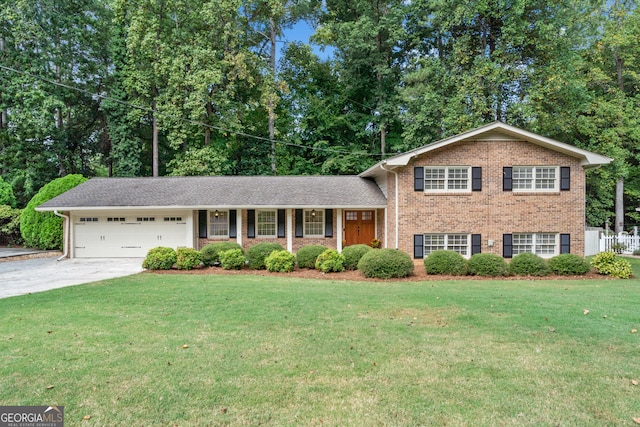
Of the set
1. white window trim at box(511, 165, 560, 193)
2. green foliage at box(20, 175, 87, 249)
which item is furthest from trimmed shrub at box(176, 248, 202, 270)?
white window trim at box(511, 165, 560, 193)

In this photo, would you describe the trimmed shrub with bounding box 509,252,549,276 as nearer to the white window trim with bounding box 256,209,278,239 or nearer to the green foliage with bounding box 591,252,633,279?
the green foliage with bounding box 591,252,633,279

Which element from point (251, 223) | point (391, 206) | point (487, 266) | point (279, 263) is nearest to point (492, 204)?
point (487, 266)

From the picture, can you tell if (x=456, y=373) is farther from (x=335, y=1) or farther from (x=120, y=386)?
(x=335, y=1)

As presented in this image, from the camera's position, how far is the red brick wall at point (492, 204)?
14258mm

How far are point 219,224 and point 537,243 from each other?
13.7 m

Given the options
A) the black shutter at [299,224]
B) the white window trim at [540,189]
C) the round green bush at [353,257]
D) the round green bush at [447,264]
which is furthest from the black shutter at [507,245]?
the black shutter at [299,224]

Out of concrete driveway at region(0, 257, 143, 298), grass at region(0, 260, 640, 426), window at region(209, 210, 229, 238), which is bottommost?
concrete driveway at region(0, 257, 143, 298)

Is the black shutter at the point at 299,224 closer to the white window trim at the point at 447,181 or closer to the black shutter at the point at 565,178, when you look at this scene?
the white window trim at the point at 447,181

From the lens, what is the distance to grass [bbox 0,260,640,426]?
3.37m

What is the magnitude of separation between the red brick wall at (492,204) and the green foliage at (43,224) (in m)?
17.9

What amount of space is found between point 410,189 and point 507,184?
3896mm

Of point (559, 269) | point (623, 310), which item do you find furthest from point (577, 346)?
point (559, 269)

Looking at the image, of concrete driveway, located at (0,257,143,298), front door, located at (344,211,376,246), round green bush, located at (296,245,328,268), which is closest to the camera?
concrete driveway, located at (0,257,143,298)

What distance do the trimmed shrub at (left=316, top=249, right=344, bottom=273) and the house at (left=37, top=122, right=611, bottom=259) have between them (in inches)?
118
